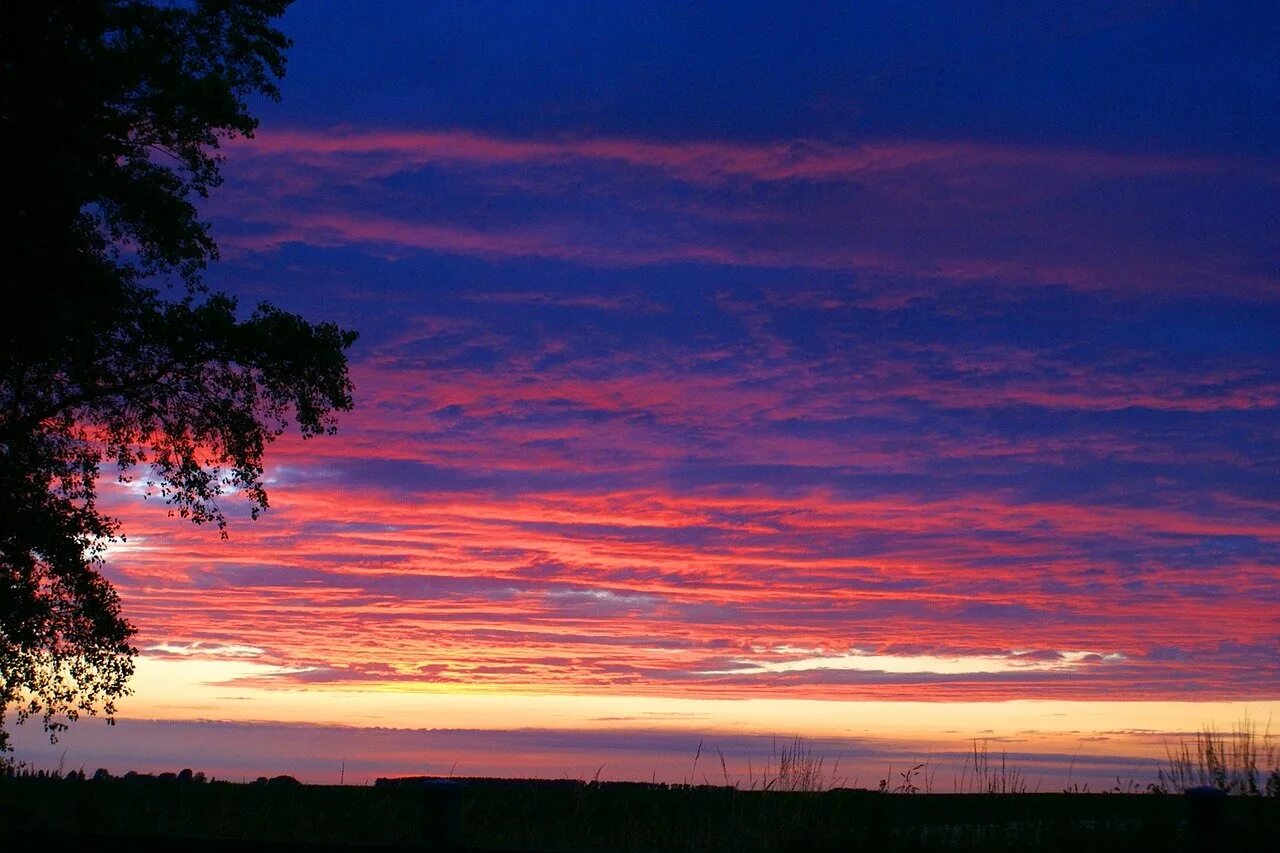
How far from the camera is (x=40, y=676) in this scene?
18422 mm

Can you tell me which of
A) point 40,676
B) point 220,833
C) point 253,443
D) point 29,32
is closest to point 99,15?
point 29,32

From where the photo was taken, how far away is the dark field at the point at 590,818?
37.9 feet

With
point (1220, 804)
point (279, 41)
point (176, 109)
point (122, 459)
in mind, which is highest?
point (279, 41)

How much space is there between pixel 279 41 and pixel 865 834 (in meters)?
15.3

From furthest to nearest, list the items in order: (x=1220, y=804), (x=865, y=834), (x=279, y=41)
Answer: (x=279, y=41) < (x=865, y=834) < (x=1220, y=804)

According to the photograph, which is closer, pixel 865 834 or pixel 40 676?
pixel 865 834

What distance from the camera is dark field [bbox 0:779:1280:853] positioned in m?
11.5

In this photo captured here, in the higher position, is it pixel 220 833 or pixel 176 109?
pixel 176 109

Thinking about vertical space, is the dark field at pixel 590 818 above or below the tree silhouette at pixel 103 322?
below

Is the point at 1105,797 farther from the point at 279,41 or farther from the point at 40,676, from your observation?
the point at 279,41

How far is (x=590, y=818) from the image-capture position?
15.2 meters

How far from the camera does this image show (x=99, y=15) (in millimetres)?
19125

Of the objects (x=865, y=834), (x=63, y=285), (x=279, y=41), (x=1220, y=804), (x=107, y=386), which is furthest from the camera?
(x=279, y=41)

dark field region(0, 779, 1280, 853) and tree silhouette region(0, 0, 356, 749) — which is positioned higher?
tree silhouette region(0, 0, 356, 749)
